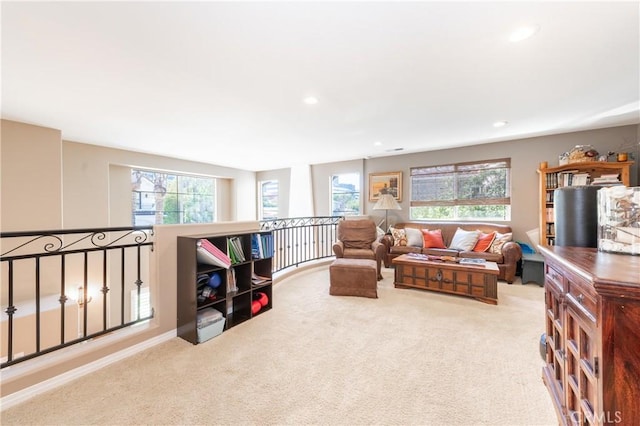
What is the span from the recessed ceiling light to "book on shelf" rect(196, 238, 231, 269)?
2.77 meters

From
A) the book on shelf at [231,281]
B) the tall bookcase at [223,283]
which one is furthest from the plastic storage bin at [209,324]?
the book on shelf at [231,281]

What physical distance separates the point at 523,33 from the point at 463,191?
3676 mm

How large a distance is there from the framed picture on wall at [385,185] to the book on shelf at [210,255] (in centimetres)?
410

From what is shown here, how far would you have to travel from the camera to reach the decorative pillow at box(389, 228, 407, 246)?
15.9ft

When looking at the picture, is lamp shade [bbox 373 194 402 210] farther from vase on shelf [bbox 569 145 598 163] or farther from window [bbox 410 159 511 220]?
vase on shelf [bbox 569 145 598 163]

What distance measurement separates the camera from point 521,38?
1.76 meters

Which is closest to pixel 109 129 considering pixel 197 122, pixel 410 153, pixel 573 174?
pixel 197 122

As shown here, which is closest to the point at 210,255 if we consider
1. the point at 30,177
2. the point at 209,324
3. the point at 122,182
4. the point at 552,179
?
the point at 209,324

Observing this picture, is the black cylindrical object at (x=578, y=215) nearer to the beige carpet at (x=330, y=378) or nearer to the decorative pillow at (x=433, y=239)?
the beige carpet at (x=330, y=378)

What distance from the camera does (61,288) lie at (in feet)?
6.37

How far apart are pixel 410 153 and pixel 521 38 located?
380 centimetres

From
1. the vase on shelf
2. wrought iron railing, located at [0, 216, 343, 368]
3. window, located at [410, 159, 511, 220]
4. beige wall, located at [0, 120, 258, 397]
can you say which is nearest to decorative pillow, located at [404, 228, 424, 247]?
window, located at [410, 159, 511, 220]

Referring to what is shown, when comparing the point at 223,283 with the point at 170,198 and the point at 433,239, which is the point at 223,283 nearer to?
the point at 433,239

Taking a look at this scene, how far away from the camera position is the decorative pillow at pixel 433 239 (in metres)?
4.59
